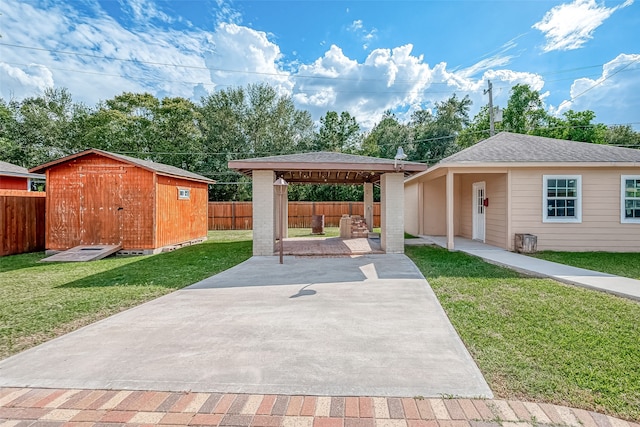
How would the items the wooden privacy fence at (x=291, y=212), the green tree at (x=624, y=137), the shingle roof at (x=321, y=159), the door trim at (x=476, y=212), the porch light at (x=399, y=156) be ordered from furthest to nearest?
the green tree at (x=624, y=137), the wooden privacy fence at (x=291, y=212), the door trim at (x=476, y=212), the shingle roof at (x=321, y=159), the porch light at (x=399, y=156)

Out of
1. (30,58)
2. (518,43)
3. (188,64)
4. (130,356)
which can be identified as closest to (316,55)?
(188,64)

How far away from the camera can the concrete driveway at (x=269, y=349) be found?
2504mm

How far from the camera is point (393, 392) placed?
7.73 feet

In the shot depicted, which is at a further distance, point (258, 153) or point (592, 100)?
point (258, 153)

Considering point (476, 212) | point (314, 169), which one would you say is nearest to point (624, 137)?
point (476, 212)

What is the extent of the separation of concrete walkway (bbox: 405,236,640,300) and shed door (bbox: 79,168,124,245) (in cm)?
1099

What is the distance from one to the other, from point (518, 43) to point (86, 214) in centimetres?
2035

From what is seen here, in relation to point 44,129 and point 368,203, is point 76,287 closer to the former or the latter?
point 368,203

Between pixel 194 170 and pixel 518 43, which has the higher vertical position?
pixel 518 43

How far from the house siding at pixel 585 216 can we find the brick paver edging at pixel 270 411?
27.5 feet

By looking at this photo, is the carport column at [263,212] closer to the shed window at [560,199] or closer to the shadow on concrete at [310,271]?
the shadow on concrete at [310,271]

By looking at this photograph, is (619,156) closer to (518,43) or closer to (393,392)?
(518,43)

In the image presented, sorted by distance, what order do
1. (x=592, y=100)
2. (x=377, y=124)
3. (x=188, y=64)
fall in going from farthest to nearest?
(x=377, y=124) → (x=592, y=100) → (x=188, y=64)

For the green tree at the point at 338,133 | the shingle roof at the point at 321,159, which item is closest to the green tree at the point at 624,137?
the green tree at the point at 338,133
